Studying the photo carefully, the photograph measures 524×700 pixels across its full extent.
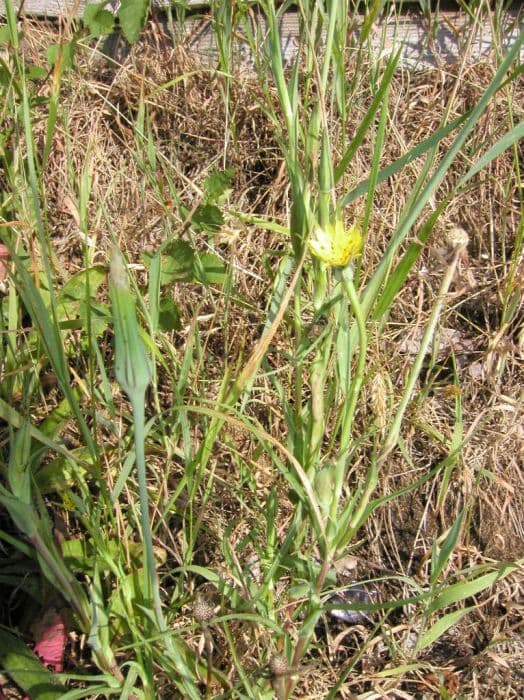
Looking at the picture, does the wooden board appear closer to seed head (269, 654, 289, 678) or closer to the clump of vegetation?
the clump of vegetation

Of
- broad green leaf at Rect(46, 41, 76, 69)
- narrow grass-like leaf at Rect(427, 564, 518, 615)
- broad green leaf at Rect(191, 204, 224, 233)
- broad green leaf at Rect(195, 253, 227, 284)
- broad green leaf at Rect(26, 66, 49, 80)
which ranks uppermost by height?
broad green leaf at Rect(46, 41, 76, 69)

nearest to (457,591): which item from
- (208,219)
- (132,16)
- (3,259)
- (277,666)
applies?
(277,666)

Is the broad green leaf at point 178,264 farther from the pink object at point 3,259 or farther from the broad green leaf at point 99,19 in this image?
the broad green leaf at point 99,19

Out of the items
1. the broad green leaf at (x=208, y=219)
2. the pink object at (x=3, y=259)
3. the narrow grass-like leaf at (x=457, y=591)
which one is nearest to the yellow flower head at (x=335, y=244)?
the broad green leaf at (x=208, y=219)

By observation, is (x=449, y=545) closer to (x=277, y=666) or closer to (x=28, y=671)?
(x=277, y=666)

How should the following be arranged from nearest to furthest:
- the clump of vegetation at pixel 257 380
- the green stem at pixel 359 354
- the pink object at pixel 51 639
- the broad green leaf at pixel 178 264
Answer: the green stem at pixel 359 354, the clump of vegetation at pixel 257 380, the pink object at pixel 51 639, the broad green leaf at pixel 178 264

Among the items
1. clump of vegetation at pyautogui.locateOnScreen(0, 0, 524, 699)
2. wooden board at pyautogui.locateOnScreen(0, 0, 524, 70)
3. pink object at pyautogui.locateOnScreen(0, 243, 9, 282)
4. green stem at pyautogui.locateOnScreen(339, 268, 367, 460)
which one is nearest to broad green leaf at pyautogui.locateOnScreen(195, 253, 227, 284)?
clump of vegetation at pyautogui.locateOnScreen(0, 0, 524, 699)
